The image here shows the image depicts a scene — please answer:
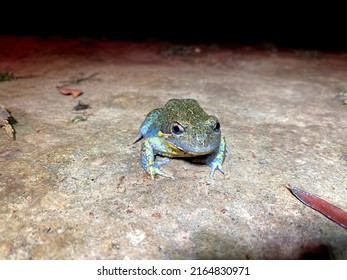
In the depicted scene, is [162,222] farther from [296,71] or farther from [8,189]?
[296,71]

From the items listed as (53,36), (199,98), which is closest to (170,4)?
(53,36)

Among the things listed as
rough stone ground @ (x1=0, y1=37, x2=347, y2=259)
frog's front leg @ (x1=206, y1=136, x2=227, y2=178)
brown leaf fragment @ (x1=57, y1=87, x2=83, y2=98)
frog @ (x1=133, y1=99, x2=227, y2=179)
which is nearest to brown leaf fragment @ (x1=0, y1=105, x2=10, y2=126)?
rough stone ground @ (x1=0, y1=37, x2=347, y2=259)

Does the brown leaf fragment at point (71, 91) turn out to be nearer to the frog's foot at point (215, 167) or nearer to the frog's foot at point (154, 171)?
the frog's foot at point (154, 171)

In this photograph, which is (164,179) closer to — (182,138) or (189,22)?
(182,138)

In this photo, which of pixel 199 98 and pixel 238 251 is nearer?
pixel 238 251

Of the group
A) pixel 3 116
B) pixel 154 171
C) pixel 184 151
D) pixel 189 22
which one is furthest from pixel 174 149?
pixel 189 22
